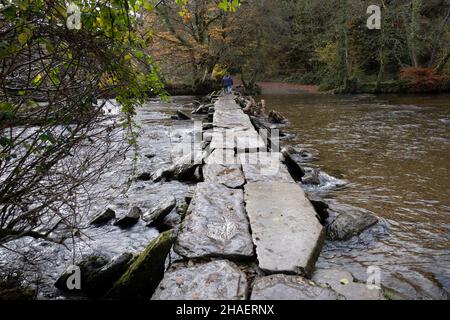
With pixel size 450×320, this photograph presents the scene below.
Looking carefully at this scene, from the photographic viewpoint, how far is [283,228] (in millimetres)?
3184

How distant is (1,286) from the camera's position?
2.87m

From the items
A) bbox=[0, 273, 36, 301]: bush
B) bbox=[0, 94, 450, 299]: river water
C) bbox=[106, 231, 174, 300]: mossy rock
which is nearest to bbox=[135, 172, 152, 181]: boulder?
bbox=[0, 94, 450, 299]: river water

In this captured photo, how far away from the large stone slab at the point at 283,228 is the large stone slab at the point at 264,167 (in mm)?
269

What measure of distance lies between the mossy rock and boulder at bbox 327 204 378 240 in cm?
181

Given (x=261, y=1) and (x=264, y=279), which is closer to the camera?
(x=264, y=279)

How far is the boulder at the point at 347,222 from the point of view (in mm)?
3725

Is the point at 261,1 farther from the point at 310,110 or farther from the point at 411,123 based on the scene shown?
the point at 411,123

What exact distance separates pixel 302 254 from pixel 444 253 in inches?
62.6

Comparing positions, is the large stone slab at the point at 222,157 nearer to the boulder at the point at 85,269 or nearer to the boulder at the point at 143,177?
the boulder at the point at 143,177

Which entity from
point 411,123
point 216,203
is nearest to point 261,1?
point 411,123

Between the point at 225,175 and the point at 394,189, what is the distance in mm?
2455

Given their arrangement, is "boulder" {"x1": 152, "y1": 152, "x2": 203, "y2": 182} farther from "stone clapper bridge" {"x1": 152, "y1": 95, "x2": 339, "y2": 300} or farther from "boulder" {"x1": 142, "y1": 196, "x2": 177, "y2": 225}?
"boulder" {"x1": 142, "y1": 196, "x2": 177, "y2": 225}

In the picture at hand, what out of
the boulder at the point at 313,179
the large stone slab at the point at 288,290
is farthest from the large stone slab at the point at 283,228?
the boulder at the point at 313,179

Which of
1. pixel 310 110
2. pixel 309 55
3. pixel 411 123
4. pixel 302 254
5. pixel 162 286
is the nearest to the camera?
pixel 162 286
